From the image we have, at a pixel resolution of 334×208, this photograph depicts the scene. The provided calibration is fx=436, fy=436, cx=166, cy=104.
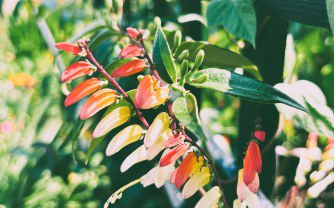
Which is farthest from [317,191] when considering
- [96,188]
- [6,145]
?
[6,145]

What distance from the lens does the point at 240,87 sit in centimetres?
42

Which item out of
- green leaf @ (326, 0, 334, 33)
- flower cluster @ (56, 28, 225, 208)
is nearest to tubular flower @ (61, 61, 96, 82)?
flower cluster @ (56, 28, 225, 208)

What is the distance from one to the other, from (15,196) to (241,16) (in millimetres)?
1780

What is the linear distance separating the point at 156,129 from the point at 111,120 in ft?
A: 0.19

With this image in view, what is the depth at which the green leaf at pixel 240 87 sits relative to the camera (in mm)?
A: 414

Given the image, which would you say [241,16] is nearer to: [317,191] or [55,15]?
[317,191]

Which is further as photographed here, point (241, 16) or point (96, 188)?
point (96, 188)

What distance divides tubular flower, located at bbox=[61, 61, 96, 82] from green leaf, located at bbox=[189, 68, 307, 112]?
0.13 meters

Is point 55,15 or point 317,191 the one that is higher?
point 317,191

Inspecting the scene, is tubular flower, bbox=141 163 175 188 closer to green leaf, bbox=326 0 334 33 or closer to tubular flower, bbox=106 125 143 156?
tubular flower, bbox=106 125 143 156

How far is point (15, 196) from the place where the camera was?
2.04 m

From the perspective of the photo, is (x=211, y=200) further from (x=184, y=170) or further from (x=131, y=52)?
(x=131, y=52)

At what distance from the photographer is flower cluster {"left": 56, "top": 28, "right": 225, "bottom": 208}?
0.45 metres

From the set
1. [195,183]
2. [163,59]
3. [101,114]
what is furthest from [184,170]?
[101,114]
